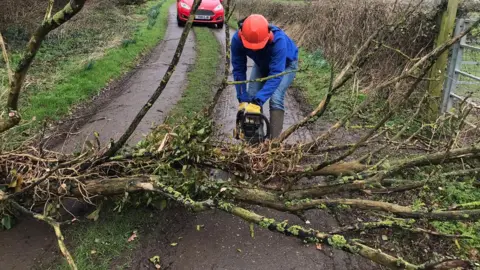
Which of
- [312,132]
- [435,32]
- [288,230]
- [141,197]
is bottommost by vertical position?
[312,132]

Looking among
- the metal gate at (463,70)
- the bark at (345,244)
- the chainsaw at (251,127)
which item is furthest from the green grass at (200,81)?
the metal gate at (463,70)

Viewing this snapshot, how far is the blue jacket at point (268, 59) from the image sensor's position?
4.27 metres

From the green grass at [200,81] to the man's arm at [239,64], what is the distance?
27.2 inches

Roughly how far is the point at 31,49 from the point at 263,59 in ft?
9.01

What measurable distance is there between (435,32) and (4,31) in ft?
30.6

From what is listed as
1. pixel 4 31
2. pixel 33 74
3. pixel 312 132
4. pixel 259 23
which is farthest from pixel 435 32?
pixel 4 31

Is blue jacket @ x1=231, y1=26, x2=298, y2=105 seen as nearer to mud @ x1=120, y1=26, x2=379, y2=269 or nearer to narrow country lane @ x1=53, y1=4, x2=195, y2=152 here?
narrow country lane @ x1=53, y1=4, x2=195, y2=152

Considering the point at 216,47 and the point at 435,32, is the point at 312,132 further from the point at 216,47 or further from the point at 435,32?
the point at 216,47

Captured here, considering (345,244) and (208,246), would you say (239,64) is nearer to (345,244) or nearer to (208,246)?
(208,246)

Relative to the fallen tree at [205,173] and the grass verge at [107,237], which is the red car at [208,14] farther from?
the grass verge at [107,237]

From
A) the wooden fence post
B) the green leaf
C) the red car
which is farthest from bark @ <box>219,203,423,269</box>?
the red car

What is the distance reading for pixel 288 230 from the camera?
2.38 metres

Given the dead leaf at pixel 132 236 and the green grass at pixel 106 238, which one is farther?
the dead leaf at pixel 132 236

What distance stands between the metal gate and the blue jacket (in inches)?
96.0
